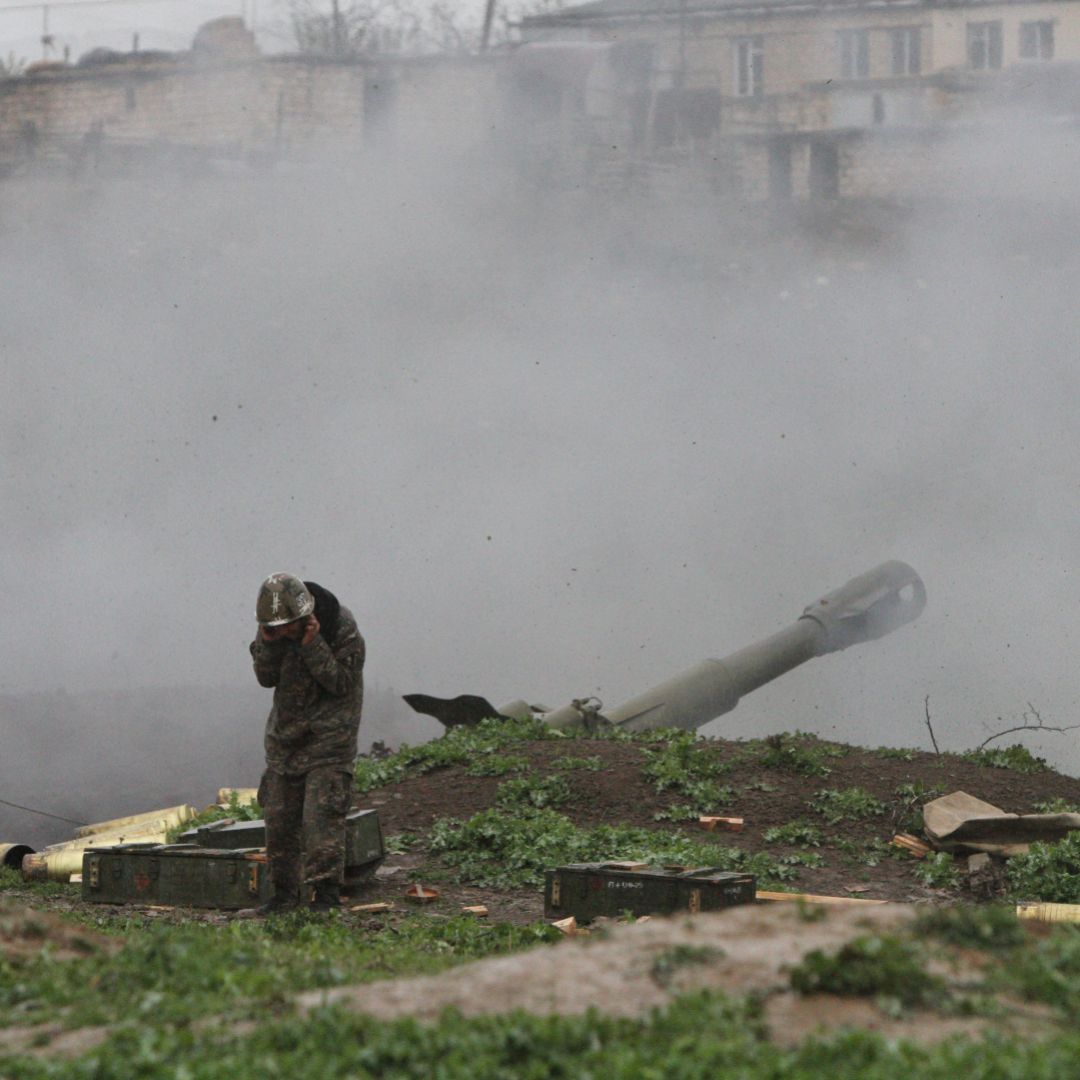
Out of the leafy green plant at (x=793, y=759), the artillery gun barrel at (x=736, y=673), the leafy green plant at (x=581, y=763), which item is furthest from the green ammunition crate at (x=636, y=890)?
the artillery gun barrel at (x=736, y=673)

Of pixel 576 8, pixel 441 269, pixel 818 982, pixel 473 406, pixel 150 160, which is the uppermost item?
pixel 576 8

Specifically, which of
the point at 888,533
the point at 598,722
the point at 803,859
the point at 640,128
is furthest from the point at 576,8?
the point at 803,859

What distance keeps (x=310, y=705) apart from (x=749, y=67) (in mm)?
20870

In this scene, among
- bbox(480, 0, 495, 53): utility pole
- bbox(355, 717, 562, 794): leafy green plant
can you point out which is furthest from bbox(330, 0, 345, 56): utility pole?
bbox(355, 717, 562, 794): leafy green plant

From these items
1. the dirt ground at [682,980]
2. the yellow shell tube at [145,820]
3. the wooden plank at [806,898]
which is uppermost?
the yellow shell tube at [145,820]

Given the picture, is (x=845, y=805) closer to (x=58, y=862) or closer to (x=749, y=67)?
(x=58, y=862)

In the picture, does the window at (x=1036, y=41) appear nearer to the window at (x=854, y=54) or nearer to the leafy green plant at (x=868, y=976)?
the window at (x=854, y=54)

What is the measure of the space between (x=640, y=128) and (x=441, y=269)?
13.8 feet

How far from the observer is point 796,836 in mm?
10047

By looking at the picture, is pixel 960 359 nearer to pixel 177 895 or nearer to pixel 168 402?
pixel 168 402

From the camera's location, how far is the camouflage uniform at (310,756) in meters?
7.70

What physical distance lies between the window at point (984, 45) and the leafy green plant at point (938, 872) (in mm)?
21080

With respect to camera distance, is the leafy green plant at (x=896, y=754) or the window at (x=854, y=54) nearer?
the leafy green plant at (x=896, y=754)

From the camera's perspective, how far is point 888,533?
2200 centimetres
